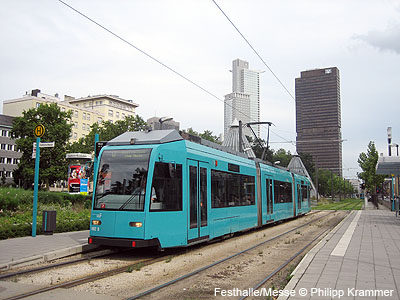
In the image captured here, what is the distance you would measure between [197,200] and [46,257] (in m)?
4.19

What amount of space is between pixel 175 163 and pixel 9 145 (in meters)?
69.0

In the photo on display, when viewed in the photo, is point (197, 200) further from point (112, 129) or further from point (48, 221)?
point (112, 129)

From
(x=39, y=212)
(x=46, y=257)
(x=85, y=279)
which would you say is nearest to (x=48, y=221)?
(x=46, y=257)

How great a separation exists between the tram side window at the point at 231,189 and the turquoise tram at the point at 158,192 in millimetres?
33

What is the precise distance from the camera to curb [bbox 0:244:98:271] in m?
8.57

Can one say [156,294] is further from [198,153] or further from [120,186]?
[198,153]

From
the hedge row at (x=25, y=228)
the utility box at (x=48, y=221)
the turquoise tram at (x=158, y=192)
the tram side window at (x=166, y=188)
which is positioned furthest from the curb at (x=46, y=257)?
the hedge row at (x=25, y=228)

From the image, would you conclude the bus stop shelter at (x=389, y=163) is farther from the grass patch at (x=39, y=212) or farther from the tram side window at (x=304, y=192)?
the grass patch at (x=39, y=212)

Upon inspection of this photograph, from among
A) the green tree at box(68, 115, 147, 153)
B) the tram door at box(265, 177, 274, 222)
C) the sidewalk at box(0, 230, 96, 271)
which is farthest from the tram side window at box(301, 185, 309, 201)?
the green tree at box(68, 115, 147, 153)

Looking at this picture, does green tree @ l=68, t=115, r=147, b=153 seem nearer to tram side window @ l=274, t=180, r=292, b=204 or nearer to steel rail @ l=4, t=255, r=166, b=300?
tram side window @ l=274, t=180, r=292, b=204

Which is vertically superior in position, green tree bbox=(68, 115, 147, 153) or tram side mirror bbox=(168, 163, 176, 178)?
green tree bbox=(68, 115, 147, 153)

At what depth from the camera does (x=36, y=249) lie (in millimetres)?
10375

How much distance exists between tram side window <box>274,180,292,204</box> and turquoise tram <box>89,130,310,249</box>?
7581mm

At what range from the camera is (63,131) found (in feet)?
160
